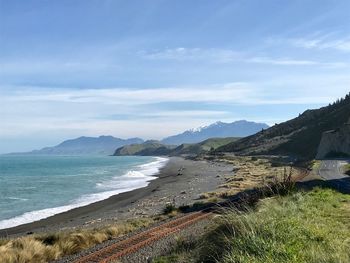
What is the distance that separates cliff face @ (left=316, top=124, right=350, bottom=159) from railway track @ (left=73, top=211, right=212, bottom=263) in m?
76.1

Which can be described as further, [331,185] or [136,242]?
[331,185]

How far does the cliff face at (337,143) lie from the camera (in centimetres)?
9244

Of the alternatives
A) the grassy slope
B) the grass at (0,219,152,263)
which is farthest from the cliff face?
the grassy slope

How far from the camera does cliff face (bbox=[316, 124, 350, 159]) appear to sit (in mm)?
92438

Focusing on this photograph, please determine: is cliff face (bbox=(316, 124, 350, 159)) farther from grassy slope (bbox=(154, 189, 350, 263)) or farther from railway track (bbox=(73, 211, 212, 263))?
grassy slope (bbox=(154, 189, 350, 263))

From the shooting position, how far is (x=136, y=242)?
17594mm

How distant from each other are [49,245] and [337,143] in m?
87.2

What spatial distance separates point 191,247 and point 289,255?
19.3ft

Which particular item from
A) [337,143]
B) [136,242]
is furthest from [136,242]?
[337,143]

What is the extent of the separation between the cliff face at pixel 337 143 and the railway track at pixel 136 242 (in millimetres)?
76119

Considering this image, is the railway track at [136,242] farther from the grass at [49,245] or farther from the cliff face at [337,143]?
the cliff face at [337,143]

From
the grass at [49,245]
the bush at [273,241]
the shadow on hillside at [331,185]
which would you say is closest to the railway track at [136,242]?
the grass at [49,245]

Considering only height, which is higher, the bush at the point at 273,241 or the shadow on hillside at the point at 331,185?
the bush at the point at 273,241

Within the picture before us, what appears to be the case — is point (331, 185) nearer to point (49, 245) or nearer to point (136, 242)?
point (136, 242)
